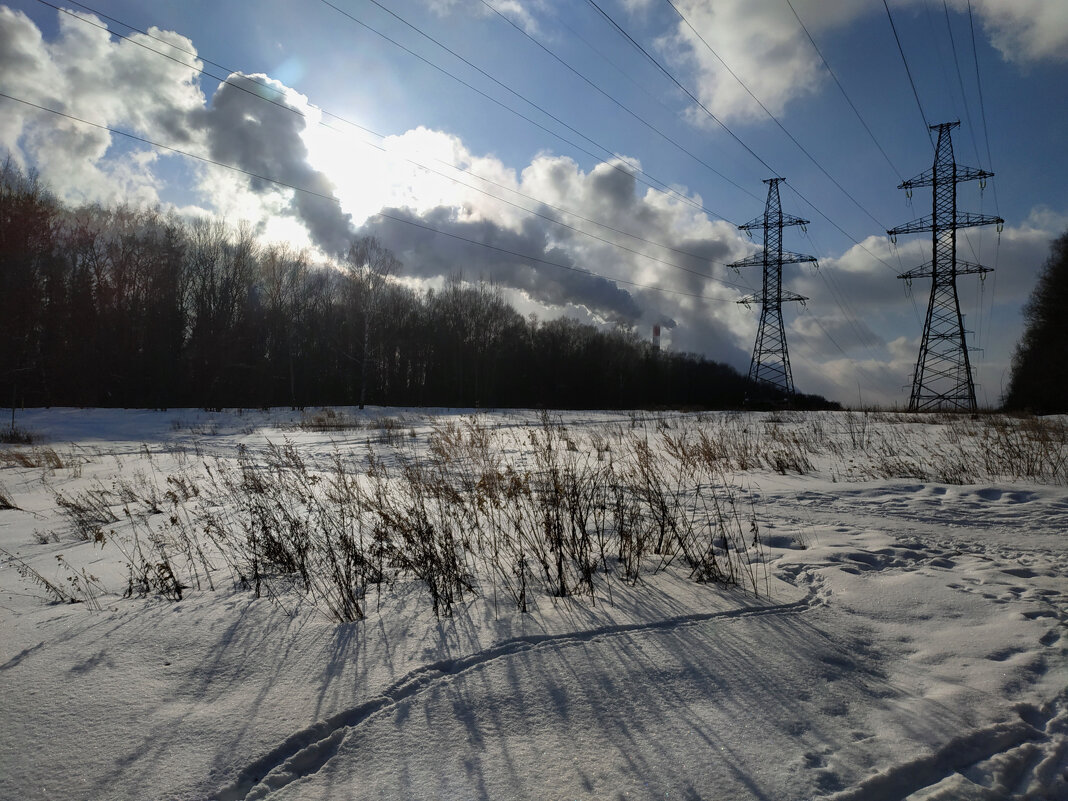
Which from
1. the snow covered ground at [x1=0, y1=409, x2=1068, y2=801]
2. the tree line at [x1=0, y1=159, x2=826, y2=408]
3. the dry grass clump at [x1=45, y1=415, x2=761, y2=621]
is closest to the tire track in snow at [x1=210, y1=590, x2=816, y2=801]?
the snow covered ground at [x1=0, y1=409, x2=1068, y2=801]

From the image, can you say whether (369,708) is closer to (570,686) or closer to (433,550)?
(570,686)

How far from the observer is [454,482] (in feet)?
20.4

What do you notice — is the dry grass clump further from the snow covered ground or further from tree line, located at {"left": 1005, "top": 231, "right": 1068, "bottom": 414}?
tree line, located at {"left": 1005, "top": 231, "right": 1068, "bottom": 414}

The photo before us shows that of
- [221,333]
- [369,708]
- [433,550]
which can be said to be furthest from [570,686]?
[221,333]

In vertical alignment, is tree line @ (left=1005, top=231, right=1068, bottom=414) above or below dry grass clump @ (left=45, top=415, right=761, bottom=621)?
above

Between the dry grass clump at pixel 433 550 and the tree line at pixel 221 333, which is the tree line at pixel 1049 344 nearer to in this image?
the tree line at pixel 221 333

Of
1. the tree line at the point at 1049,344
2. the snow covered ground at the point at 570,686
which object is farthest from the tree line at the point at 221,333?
the snow covered ground at the point at 570,686

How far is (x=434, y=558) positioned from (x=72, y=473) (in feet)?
28.0

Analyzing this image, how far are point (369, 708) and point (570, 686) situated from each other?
0.72m

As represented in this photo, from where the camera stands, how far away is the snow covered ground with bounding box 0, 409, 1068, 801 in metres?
1.48

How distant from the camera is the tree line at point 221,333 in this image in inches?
934

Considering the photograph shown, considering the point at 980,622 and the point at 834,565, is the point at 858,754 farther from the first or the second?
the point at 834,565

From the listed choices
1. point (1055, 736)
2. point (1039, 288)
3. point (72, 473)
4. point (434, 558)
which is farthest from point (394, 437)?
point (1039, 288)

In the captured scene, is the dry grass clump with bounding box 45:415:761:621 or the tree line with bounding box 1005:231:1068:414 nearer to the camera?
the dry grass clump with bounding box 45:415:761:621
